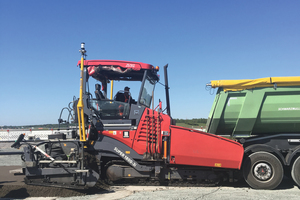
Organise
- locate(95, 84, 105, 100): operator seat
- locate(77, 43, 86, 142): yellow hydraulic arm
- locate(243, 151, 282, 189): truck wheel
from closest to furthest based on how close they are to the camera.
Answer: locate(77, 43, 86, 142): yellow hydraulic arm
locate(243, 151, 282, 189): truck wheel
locate(95, 84, 105, 100): operator seat

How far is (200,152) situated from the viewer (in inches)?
228

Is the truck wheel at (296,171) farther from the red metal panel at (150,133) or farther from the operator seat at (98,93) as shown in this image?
the operator seat at (98,93)

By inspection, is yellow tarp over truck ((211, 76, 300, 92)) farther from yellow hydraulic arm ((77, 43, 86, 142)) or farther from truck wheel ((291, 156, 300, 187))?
yellow hydraulic arm ((77, 43, 86, 142))


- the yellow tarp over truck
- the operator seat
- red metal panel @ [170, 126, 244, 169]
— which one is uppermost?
the yellow tarp over truck

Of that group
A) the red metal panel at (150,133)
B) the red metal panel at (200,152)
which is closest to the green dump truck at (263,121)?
the red metal panel at (200,152)

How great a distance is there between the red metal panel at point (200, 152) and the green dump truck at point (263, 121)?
2.05 feet

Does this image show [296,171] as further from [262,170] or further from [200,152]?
[200,152]

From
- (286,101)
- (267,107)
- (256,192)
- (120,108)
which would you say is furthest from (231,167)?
(120,108)

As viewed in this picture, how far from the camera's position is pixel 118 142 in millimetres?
5879

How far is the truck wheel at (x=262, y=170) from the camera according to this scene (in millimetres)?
5961

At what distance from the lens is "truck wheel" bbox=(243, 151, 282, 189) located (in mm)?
5961

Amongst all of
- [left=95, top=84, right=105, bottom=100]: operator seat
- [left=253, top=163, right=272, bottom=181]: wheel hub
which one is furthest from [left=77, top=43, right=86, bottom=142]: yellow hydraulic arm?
[left=253, top=163, right=272, bottom=181]: wheel hub

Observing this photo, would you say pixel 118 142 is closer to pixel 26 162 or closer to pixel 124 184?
pixel 124 184

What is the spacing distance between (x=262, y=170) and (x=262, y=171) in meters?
0.03
